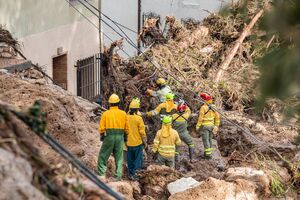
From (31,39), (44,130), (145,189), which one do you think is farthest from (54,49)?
(44,130)

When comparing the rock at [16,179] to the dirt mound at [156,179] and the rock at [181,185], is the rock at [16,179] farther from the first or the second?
→ the dirt mound at [156,179]

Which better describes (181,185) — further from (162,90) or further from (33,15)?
(33,15)

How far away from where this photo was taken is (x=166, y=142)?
37.5ft

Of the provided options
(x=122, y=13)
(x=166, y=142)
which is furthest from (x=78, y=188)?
(x=122, y=13)

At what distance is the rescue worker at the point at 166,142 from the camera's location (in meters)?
11.4

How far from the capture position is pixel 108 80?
15969mm

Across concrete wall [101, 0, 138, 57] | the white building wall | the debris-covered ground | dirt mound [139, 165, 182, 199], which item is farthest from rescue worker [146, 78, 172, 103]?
concrete wall [101, 0, 138, 57]

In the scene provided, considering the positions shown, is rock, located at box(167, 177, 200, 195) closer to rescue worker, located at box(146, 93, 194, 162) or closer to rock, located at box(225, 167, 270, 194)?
rock, located at box(225, 167, 270, 194)

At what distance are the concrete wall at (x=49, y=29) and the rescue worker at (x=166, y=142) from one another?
429cm

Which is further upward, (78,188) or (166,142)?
(78,188)

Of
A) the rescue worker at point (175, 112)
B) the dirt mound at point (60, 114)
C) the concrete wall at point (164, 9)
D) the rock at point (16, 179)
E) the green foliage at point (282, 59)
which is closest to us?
the green foliage at point (282, 59)

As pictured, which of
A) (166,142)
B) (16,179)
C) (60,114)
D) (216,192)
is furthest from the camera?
(166,142)

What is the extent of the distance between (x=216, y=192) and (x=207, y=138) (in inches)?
142

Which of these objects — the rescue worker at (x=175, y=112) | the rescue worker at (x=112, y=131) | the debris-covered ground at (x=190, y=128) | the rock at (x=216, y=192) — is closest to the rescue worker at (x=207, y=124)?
the debris-covered ground at (x=190, y=128)
